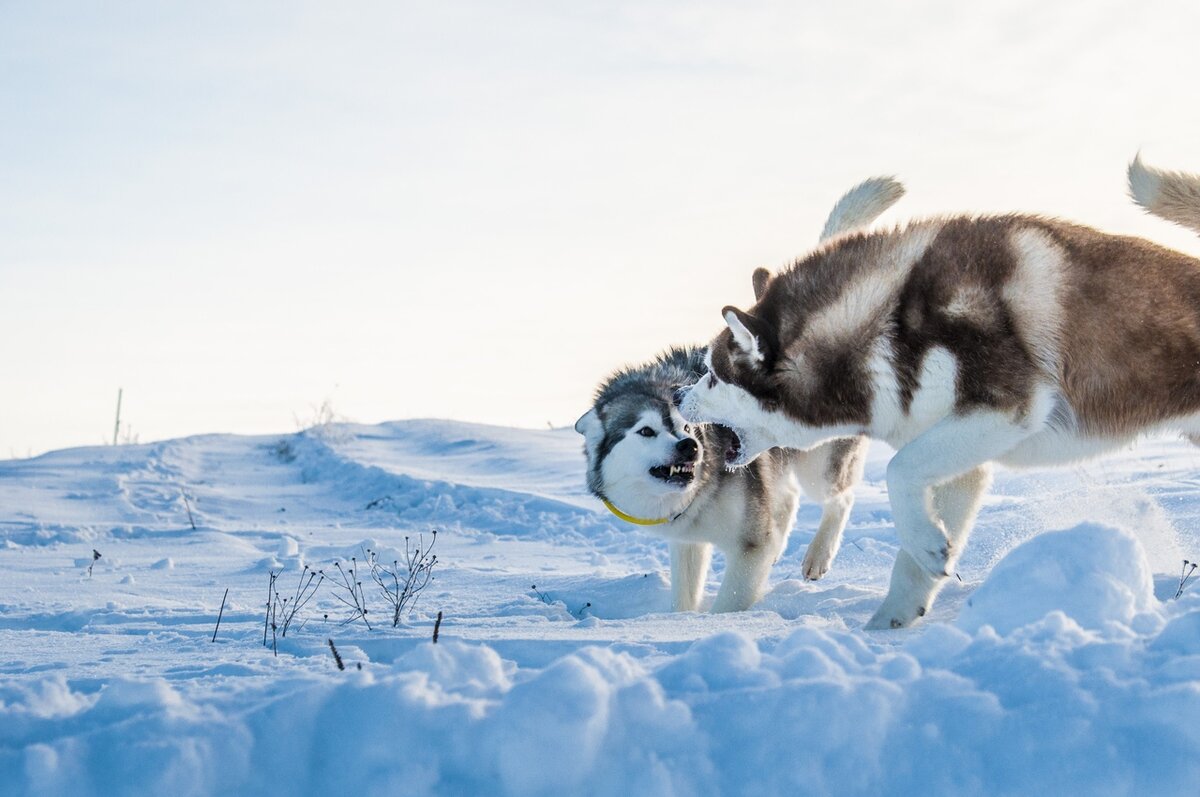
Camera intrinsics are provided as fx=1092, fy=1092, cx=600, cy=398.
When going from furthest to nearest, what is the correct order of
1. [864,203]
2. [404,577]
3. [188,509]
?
[188,509]
[404,577]
[864,203]

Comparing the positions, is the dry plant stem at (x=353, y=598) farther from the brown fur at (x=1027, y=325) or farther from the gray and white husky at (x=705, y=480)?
the brown fur at (x=1027, y=325)

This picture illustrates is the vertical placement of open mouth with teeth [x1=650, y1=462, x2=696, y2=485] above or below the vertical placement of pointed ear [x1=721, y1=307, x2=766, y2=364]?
below

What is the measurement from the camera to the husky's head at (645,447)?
560 cm

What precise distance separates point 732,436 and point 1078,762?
4.13 m

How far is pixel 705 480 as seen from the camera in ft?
18.7

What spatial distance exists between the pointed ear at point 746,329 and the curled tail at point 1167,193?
1698mm

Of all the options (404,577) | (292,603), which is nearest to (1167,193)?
(292,603)

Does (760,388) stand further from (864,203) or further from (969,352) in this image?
(864,203)

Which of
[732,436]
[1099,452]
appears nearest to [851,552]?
[732,436]

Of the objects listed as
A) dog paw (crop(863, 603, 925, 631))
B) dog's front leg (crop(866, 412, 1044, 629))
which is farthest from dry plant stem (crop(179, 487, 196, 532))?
dog's front leg (crop(866, 412, 1044, 629))

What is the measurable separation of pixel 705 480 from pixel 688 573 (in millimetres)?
568

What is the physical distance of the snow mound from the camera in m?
2.70

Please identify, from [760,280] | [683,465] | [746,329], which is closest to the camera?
[746,329]

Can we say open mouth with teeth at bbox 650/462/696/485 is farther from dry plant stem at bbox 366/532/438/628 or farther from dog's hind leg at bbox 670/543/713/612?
dry plant stem at bbox 366/532/438/628
